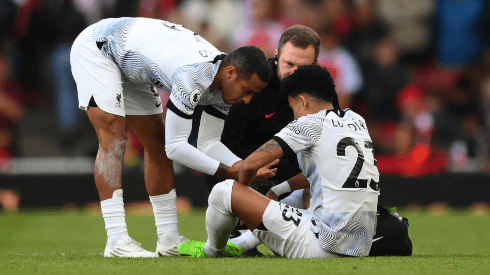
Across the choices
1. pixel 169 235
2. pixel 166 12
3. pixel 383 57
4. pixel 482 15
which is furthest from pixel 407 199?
pixel 169 235

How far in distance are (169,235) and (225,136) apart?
3.22 ft

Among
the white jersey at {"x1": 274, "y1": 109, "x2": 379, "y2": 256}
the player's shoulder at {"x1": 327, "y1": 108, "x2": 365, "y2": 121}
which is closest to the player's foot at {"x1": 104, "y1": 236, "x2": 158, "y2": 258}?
the white jersey at {"x1": 274, "y1": 109, "x2": 379, "y2": 256}

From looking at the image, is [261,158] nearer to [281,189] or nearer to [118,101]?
[281,189]

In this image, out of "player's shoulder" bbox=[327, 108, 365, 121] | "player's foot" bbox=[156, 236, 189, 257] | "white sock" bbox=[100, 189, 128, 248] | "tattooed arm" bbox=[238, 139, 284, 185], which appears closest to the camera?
"tattooed arm" bbox=[238, 139, 284, 185]

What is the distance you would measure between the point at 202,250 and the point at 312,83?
1.34 m

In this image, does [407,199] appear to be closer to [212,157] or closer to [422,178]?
[422,178]

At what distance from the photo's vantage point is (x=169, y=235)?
5.07m

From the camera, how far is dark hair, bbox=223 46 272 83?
14.6ft

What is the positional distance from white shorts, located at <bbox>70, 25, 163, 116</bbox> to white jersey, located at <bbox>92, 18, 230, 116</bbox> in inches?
2.6

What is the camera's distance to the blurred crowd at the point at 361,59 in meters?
9.93

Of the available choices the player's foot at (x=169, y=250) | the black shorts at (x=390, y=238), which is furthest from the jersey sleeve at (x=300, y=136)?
the player's foot at (x=169, y=250)

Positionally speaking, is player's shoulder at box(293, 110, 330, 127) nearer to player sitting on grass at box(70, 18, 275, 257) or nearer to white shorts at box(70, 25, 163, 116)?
player sitting on grass at box(70, 18, 275, 257)

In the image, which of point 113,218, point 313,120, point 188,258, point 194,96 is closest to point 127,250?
point 113,218

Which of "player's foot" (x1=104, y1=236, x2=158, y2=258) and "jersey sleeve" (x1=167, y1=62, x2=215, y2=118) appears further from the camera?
"player's foot" (x1=104, y1=236, x2=158, y2=258)
